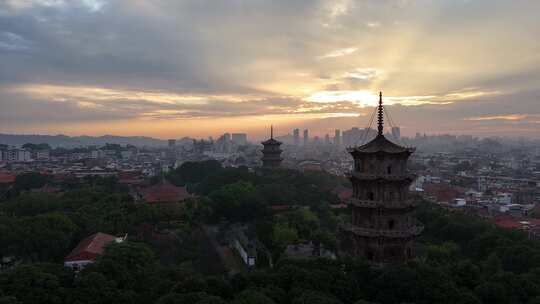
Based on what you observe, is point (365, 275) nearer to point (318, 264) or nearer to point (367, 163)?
point (318, 264)

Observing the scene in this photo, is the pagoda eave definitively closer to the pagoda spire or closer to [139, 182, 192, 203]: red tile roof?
the pagoda spire

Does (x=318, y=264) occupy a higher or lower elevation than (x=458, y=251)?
higher

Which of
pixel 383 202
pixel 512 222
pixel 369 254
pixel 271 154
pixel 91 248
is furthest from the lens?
pixel 271 154

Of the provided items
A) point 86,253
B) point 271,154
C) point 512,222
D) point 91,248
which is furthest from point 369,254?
point 271,154

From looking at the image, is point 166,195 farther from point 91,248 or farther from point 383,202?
point 383,202

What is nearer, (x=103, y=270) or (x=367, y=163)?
(x=103, y=270)

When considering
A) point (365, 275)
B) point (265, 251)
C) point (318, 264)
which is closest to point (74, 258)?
point (265, 251)

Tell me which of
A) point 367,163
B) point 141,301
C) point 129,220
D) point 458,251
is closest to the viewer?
point 141,301
